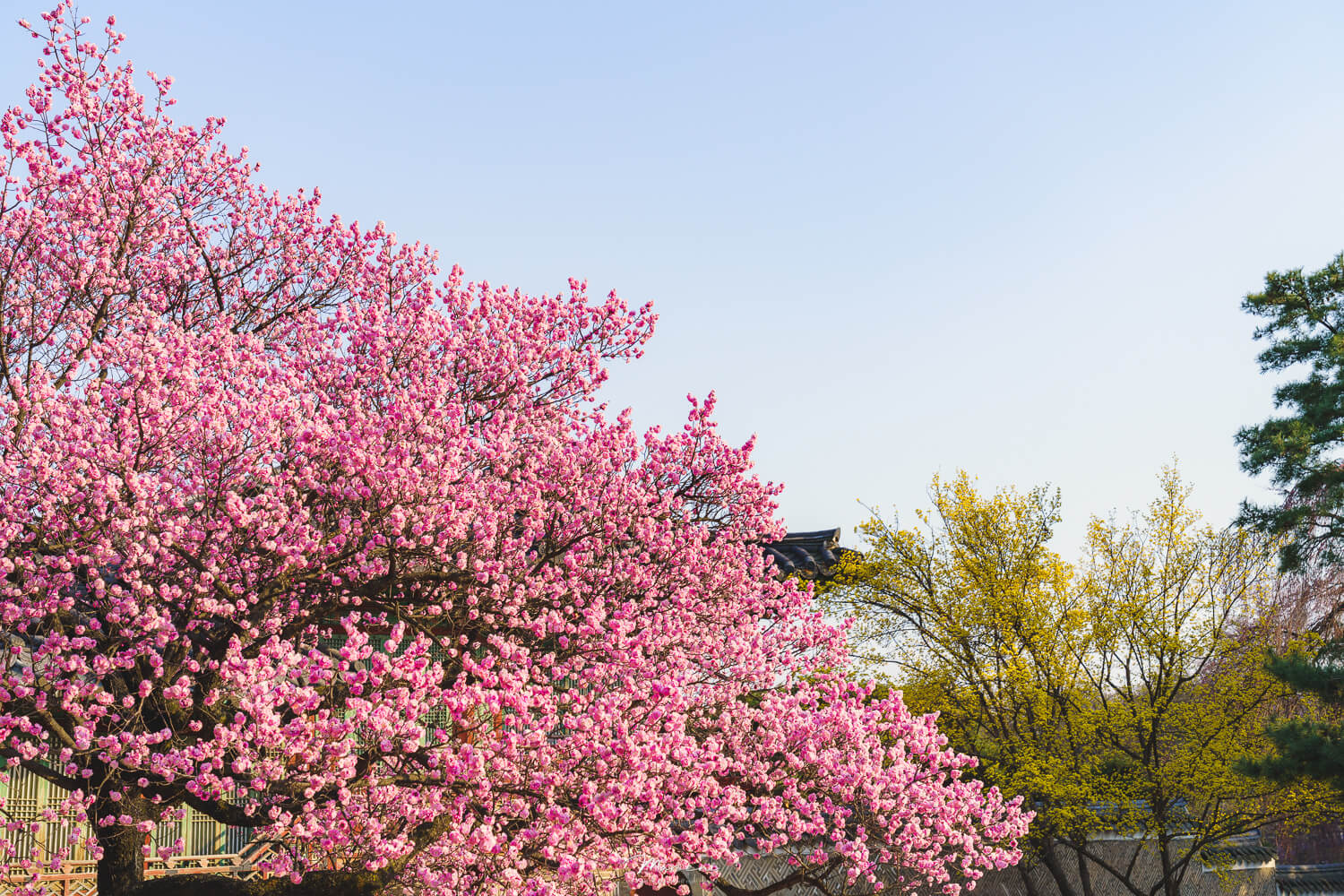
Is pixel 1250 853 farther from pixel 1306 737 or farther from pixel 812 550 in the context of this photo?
pixel 1306 737

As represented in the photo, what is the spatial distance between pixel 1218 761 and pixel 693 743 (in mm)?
14863

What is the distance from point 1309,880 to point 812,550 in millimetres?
17643

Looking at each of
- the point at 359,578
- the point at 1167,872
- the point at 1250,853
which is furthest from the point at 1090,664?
the point at 359,578

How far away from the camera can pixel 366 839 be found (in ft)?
30.2

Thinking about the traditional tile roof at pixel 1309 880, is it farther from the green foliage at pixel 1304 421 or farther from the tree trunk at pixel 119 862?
the tree trunk at pixel 119 862

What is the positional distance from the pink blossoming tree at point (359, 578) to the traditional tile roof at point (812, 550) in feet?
42.8

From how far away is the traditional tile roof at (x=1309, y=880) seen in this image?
30.2m

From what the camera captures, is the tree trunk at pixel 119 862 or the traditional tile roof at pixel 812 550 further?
the traditional tile roof at pixel 812 550

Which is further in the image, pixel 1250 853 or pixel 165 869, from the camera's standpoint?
pixel 1250 853

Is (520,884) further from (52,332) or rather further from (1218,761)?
(1218,761)

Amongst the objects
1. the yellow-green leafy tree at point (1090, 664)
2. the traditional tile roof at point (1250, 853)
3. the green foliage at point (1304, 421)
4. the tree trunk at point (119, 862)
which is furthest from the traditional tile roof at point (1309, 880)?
the tree trunk at point (119, 862)

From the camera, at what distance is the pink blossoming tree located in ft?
29.2

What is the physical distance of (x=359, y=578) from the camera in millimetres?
10375

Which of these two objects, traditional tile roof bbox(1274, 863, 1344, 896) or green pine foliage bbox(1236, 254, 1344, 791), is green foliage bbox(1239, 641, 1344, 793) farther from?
traditional tile roof bbox(1274, 863, 1344, 896)
